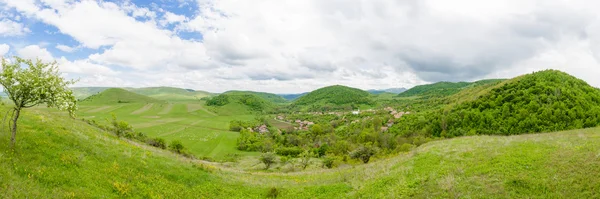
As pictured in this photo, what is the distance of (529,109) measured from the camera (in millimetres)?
92188

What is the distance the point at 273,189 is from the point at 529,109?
352 feet

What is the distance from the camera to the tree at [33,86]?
50.9ft

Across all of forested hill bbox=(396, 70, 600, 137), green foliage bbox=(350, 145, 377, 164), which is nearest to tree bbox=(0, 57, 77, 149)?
green foliage bbox=(350, 145, 377, 164)

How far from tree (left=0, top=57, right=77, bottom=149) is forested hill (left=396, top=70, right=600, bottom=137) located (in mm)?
105956

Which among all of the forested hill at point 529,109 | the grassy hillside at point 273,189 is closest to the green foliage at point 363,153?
the grassy hillside at point 273,189

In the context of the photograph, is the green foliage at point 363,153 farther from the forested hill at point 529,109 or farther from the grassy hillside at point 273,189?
the forested hill at point 529,109

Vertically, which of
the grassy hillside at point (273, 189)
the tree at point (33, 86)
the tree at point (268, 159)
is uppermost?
the tree at point (33, 86)

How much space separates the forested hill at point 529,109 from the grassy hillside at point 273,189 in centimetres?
8206

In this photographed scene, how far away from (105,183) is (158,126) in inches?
5963

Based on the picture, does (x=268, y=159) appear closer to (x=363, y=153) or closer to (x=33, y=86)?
(x=363, y=153)

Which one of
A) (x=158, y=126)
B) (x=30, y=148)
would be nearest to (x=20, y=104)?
(x=30, y=148)

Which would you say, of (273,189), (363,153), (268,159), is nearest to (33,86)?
(273,189)

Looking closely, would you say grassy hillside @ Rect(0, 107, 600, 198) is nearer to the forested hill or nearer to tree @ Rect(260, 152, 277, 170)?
tree @ Rect(260, 152, 277, 170)

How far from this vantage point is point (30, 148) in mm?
17203
